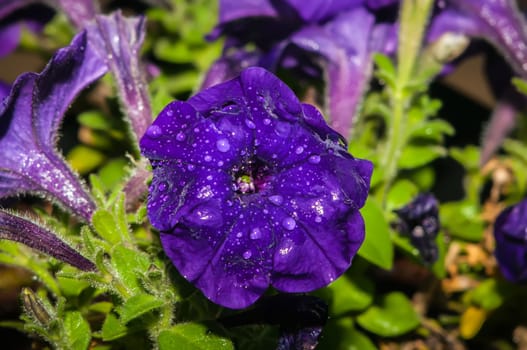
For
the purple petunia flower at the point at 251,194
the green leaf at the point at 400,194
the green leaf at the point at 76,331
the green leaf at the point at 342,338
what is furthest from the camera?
the green leaf at the point at 400,194

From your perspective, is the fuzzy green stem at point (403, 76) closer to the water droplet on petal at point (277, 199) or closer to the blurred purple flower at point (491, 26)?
the blurred purple flower at point (491, 26)

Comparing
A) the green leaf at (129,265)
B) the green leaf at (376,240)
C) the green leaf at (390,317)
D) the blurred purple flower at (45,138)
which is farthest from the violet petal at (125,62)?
the green leaf at (390,317)

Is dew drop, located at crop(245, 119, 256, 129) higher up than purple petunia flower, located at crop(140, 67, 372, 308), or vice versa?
dew drop, located at crop(245, 119, 256, 129)

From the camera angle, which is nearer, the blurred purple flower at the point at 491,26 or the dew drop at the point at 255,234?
the dew drop at the point at 255,234

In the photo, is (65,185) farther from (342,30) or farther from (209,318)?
(342,30)

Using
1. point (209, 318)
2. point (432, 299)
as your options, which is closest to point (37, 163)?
point (209, 318)

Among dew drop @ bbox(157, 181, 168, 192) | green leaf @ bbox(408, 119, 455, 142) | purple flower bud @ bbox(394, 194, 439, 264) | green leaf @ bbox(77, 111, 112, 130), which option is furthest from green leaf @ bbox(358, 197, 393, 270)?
green leaf @ bbox(77, 111, 112, 130)

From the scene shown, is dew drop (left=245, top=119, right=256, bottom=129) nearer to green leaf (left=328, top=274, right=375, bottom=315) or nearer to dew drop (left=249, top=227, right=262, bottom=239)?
dew drop (left=249, top=227, right=262, bottom=239)
